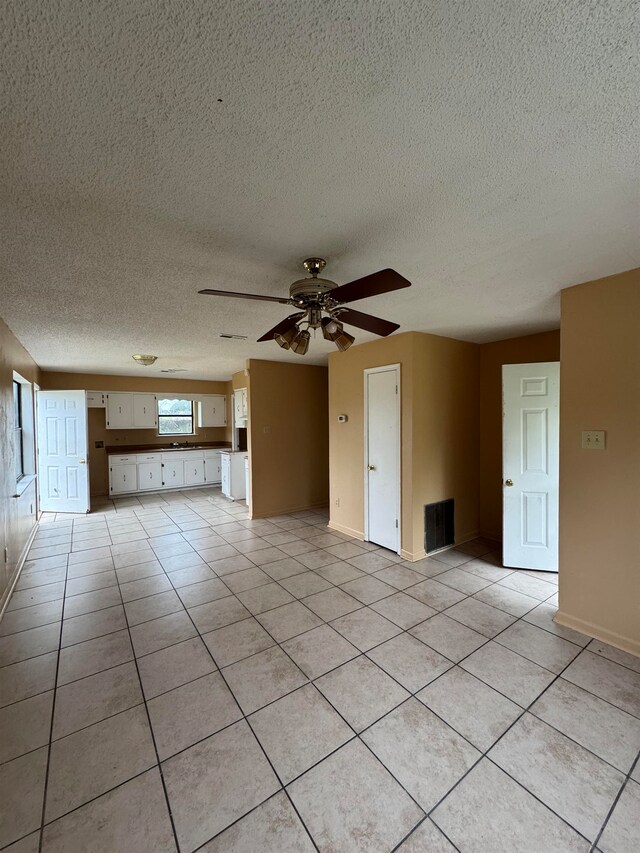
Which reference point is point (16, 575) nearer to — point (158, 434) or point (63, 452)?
point (63, 452)

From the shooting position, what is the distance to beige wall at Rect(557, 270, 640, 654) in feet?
7.40

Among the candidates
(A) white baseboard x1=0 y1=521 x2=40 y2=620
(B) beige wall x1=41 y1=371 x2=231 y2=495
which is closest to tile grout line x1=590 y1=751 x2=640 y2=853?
(A) white baseboard x1=0 y1=521 x2=40 y2=620

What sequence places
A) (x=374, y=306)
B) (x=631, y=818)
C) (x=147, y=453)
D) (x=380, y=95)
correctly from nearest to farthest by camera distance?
(x=380, y=95) → (x=631, y=818) → (x=374, y=306) → (x=147, y=453)

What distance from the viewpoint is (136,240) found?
1.79 metres

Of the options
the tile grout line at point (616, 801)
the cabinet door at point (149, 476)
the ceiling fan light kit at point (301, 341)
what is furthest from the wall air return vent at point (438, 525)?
the cabinet door at point (149, 476)

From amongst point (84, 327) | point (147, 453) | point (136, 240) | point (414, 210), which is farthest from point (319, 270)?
point (147, 453)

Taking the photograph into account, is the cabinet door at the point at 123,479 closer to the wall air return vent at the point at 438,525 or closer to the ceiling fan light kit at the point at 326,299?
the wall air return vent at the point at 438,525

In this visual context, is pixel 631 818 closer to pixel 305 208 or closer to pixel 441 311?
pixel 305 208

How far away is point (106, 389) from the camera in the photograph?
23.0ft

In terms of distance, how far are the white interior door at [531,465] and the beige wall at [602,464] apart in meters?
0.90

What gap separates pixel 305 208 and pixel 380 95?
57cm

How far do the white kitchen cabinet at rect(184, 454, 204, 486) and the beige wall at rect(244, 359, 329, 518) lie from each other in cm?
250

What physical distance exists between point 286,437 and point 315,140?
482 centimetres

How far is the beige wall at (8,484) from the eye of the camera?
2982 mm
